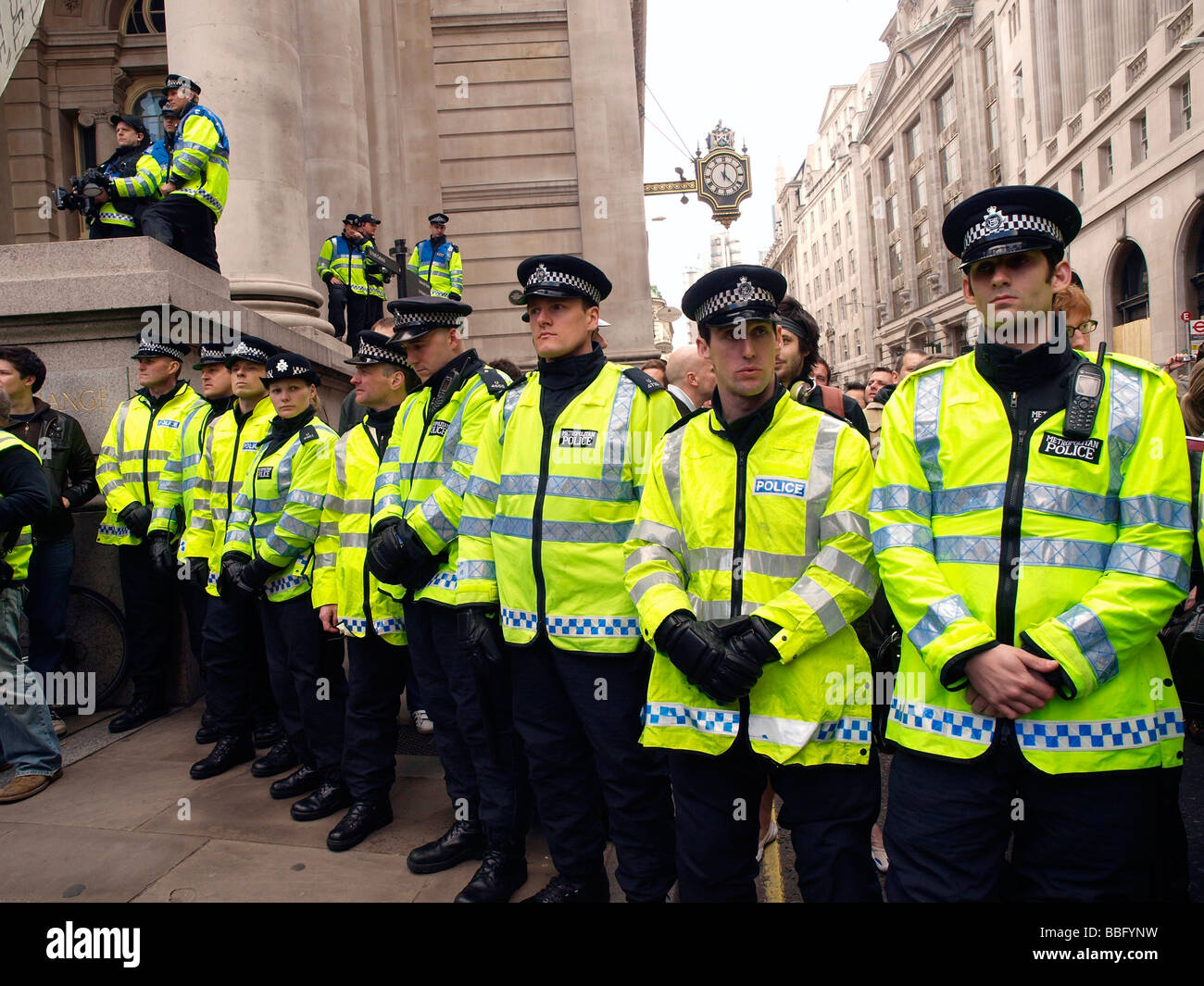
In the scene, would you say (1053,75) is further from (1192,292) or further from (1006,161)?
(1192,292)

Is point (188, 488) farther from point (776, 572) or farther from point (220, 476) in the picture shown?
point (776, 572)

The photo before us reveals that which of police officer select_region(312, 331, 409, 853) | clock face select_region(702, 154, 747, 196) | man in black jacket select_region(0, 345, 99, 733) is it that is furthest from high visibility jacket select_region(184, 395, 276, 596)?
clock face select_region(702, 154, 747, 196)

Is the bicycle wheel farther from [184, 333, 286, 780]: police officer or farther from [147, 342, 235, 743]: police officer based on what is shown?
[184, 333, 286, 780]: police officer

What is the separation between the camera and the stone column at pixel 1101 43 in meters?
32.5

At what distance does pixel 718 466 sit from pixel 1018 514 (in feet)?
2.99

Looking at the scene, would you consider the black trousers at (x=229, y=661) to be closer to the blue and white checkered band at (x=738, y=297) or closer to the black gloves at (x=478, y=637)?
the black gloves at (x=478, y=637)

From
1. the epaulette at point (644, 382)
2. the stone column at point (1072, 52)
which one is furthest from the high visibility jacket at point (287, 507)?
the stone column at point (1072, 52)

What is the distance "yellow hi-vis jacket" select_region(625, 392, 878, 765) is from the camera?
8.48 ft

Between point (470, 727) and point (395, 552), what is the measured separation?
0.86 meters

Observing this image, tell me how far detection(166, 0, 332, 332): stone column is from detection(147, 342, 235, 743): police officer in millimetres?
2930

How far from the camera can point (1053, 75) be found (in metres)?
36.9

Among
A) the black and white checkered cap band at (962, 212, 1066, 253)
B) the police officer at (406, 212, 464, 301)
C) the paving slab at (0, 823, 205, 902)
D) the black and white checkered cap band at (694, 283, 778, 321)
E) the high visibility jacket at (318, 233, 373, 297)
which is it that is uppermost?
the police officer at (406, 212, 464, 301)

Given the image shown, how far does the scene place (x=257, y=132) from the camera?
333 inches
